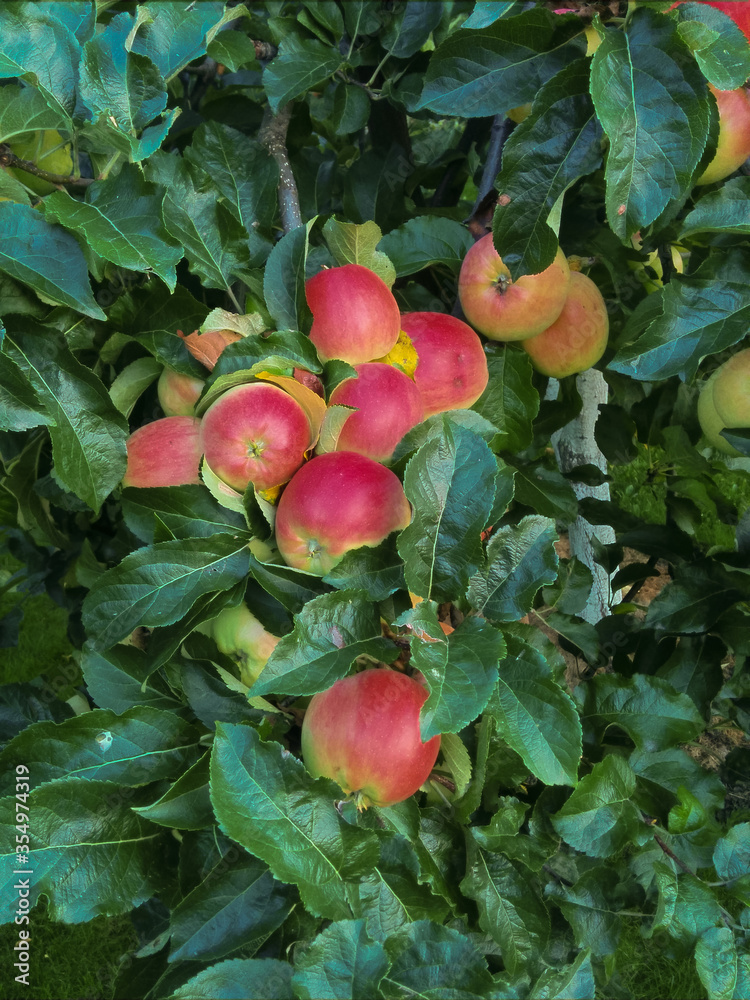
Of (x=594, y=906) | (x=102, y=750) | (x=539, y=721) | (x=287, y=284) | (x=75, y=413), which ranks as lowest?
(x=594, y=906)

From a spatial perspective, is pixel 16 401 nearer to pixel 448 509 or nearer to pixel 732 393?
pixel 448 509

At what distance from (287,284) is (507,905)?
661 mm

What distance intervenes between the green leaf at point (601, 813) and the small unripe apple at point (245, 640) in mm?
353

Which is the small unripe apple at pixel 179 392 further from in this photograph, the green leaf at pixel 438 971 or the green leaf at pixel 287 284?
the green leaf at pixel 438 971

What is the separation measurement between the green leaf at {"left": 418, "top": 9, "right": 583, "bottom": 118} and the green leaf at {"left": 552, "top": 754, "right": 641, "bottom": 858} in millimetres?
713

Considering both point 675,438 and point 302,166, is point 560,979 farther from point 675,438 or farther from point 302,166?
point 302,166

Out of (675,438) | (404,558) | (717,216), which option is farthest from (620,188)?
(675,438)

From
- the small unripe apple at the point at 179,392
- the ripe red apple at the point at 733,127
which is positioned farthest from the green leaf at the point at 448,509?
the ripe red apple at the point at 733,127

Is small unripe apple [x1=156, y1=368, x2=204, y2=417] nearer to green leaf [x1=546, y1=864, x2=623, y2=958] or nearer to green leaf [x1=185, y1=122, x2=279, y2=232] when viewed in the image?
green leaf [x1=185, y1=122, x2=279, y2=232]

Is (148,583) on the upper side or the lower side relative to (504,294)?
lower

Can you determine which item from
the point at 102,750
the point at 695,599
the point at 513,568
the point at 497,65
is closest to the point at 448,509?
the point at 513,568

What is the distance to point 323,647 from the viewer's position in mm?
681

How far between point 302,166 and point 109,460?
81cm

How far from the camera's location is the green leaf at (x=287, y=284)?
85 centimetres
